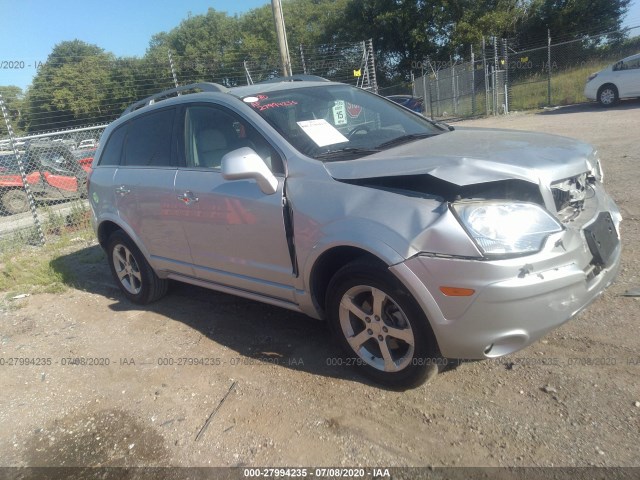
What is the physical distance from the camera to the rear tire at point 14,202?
1166 cm

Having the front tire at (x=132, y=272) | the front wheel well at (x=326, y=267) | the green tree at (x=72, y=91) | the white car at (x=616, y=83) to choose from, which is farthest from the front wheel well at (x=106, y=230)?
the white car at (x=616, y=83)

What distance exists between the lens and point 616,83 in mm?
16500

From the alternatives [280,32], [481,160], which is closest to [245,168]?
[481,160]

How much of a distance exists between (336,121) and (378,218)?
1248mm

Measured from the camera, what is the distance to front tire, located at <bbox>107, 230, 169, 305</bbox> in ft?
16.1

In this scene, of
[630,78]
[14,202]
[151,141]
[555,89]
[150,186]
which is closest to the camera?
[150,186]

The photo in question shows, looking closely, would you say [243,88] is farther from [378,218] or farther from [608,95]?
[608,95]

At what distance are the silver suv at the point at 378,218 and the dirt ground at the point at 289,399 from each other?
35 cm

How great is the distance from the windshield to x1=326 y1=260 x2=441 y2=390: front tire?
0.82 m

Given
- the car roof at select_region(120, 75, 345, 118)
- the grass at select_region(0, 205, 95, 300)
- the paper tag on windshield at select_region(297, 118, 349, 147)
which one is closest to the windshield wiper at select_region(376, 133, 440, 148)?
the paper tag on windshield at select_region(297, 118, 349, 147)

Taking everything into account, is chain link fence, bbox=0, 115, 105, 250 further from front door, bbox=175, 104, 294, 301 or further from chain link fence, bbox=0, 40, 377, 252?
front door, bbox=175, 104, 294, 301

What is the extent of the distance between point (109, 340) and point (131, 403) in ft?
3.86

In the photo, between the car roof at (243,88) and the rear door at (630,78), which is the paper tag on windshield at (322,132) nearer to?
the car roof at (243,88)

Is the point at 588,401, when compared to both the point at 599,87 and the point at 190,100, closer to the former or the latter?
the point at 190,100
